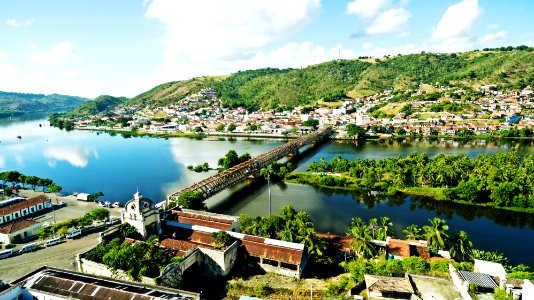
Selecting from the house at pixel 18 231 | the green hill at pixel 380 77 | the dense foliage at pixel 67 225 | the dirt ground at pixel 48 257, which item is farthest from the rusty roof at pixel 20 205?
the green hill at pixel 380 77

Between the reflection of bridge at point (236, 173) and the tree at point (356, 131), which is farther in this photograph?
the tree at point (356, 131)

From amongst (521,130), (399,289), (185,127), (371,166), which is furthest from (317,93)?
(399,289)

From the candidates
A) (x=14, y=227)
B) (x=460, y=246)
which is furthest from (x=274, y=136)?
(x=460, y=246)

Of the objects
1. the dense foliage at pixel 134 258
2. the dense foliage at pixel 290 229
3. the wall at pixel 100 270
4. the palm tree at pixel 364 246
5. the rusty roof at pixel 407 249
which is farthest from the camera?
the dense foliage at pixel 290 229

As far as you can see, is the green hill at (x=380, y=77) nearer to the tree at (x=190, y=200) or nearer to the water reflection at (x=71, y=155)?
the water reflection at (x=71, y=155)

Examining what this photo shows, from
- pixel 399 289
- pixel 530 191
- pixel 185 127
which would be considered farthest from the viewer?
pixel 185 127

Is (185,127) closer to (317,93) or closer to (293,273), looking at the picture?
(317,93)
